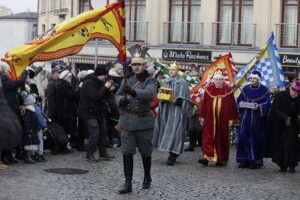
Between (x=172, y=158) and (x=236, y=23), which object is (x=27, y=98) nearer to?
(x=172, y=158)

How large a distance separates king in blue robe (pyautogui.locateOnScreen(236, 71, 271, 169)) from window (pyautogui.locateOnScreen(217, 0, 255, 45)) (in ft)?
56.1

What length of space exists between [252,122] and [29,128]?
148 inches

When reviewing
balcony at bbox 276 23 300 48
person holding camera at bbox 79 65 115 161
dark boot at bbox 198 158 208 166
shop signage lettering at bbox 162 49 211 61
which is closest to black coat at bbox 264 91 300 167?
dark boot at bbox 198 158 208 166

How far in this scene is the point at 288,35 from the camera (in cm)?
2822

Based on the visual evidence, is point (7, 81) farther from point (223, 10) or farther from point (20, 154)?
point (223, 10)

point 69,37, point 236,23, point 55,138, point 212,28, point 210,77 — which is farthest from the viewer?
point 212,28

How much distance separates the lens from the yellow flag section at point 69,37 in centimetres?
981

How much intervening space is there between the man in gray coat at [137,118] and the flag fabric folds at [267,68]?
429 centimetres

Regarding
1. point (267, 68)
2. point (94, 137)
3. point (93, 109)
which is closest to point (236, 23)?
point (267, 68)

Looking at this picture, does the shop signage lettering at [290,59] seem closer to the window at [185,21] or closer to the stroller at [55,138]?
the window at [185,21]

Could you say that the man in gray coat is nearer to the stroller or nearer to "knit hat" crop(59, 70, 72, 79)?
the stroller

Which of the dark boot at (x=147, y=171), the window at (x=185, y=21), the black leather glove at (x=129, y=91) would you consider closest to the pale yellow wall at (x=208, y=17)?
the window at (x=185, y=21)

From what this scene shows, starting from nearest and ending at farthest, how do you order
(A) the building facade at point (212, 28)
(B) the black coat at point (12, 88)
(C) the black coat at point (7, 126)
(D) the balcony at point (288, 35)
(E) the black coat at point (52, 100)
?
(C) the black coat at point (7, 126)
(B) the black coat at point (12, 88)
(E) the black coat at point (52, 100)
(D) the balcony at point (288, 35)
(A) the building facade at point (212, 28)

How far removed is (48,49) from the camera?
10578 millimetres
